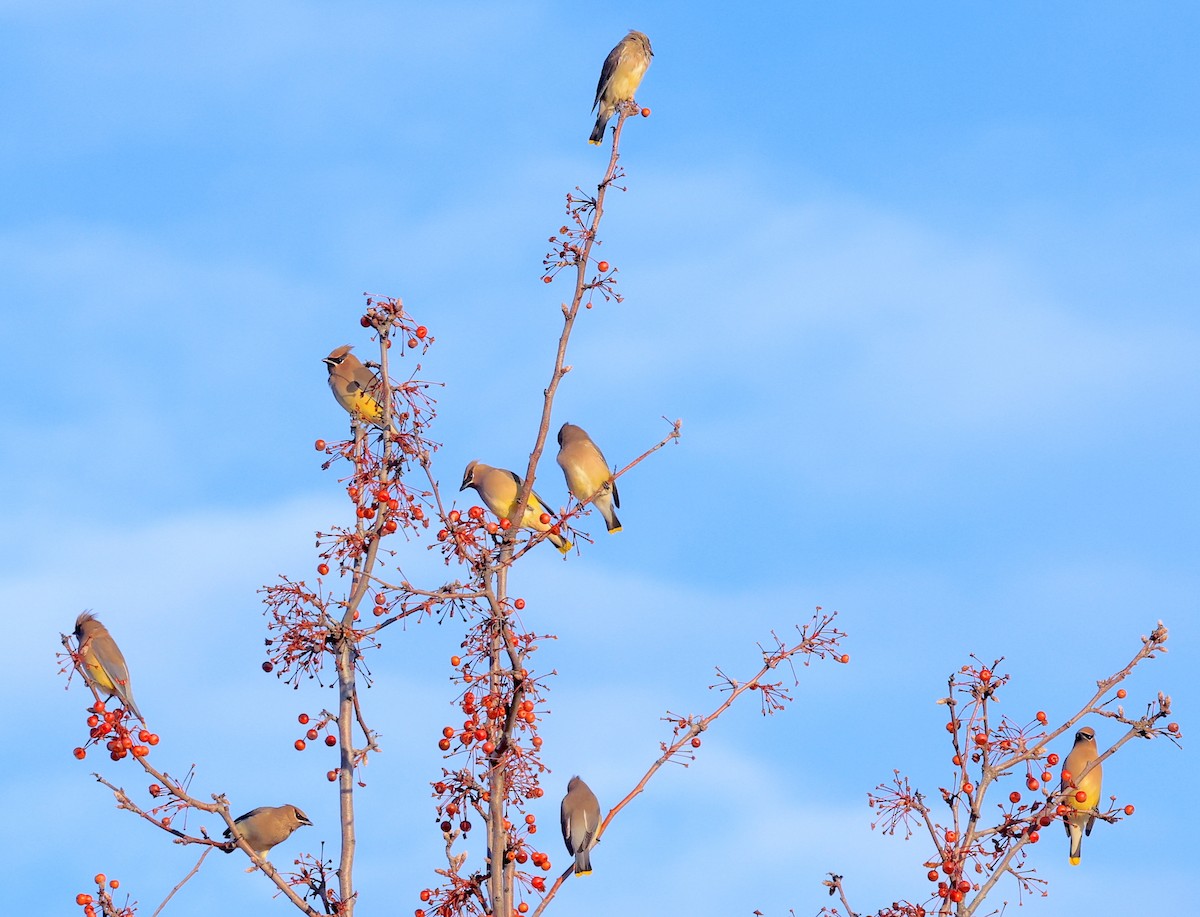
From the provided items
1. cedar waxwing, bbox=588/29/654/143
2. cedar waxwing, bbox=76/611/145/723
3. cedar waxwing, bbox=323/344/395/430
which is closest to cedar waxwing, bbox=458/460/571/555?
cedar waxwing, bbox=323/344/395/430

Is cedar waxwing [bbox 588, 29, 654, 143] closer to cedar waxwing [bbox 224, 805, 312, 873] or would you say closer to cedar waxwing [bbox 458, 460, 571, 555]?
cedar waxwing [bbox 458, 460, 571, 555]

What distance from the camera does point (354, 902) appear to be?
13.0ft

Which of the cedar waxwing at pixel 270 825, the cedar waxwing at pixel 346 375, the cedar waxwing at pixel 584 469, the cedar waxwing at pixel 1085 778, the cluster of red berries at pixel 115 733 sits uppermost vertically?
the cedar waxwing at pixel 346 375

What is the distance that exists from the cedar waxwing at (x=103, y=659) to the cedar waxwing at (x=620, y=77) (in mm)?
3766

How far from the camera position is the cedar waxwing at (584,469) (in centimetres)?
695

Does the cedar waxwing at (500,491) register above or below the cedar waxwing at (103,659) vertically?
above

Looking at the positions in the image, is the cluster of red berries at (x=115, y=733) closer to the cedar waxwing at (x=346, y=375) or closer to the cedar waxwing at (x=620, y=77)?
the cedar waxwing at (x=346, y=375)

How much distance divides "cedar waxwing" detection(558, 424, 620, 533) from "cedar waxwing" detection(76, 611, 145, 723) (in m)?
1.96

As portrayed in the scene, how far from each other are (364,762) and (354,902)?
0.42m

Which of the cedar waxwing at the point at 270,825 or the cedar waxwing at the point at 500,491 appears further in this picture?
the cedar waxwing at the point at 270,825

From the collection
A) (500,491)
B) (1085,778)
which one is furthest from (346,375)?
(1085,778)

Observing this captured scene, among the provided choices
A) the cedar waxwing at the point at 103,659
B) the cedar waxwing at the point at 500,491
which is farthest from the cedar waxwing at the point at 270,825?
the cedar waxwing at the point at 500,491

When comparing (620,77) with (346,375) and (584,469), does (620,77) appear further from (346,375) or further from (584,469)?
(584,469)

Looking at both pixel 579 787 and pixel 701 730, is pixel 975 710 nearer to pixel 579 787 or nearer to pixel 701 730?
pixel 701 730
